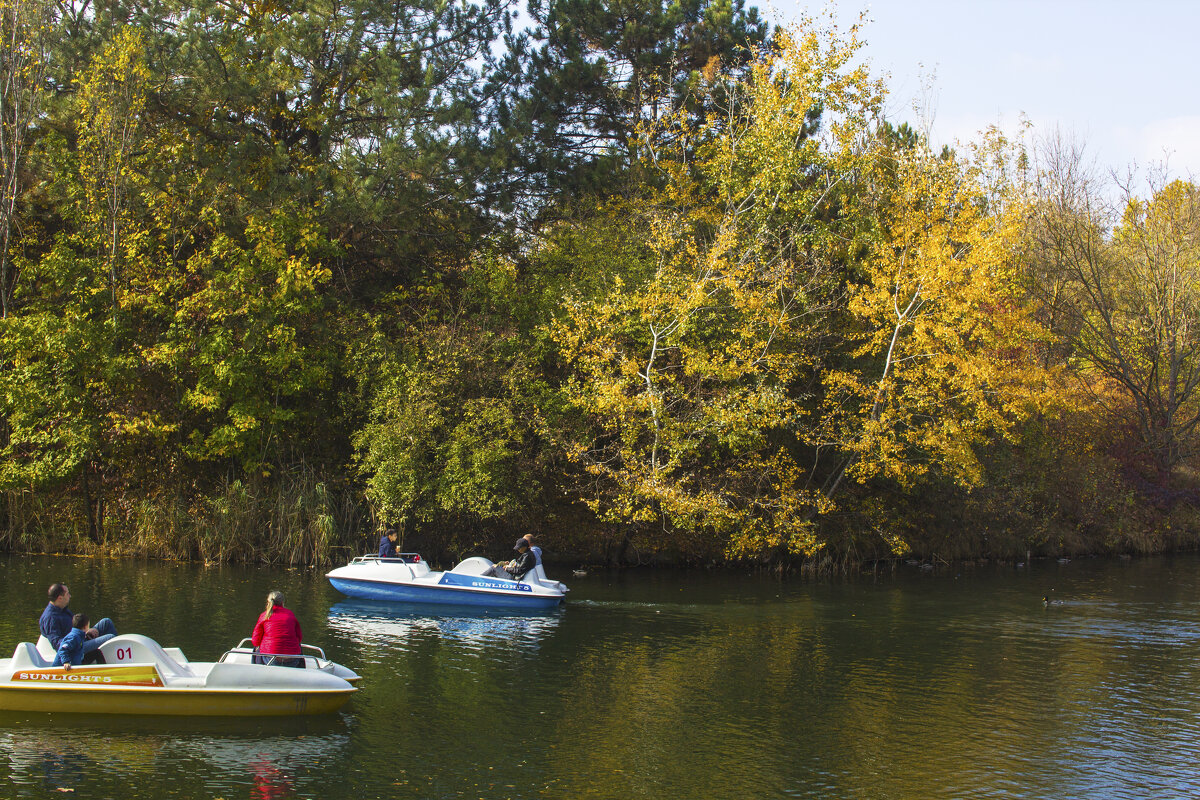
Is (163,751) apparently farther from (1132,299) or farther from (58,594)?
(1132,299)

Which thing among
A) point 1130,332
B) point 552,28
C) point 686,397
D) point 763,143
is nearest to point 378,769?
point 686,397

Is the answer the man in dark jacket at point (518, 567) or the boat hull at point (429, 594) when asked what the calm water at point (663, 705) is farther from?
the man in dark jacket at point (518, 567)

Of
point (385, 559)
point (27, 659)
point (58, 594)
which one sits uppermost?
point (58, 594)

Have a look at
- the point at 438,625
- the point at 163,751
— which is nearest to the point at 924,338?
the point at 438,625

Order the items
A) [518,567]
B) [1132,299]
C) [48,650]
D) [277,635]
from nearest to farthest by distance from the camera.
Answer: [48,650] < [277,635] < [518,567] < [1132,299]

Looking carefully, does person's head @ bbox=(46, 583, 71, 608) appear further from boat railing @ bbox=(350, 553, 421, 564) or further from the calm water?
boat railing @ bbox=(350, 553, 421, 564)

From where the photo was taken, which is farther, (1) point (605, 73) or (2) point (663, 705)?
(1) point (605, 73)

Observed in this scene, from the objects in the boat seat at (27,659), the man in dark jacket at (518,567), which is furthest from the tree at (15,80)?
the boat seat at (27,659)

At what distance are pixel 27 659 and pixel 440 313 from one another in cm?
1941

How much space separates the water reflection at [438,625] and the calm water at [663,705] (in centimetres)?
11

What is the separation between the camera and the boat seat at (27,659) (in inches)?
472

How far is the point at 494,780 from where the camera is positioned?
33.8 feet

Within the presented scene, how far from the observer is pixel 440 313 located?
99.6ft

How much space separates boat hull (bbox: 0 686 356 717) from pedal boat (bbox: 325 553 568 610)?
8815mm
